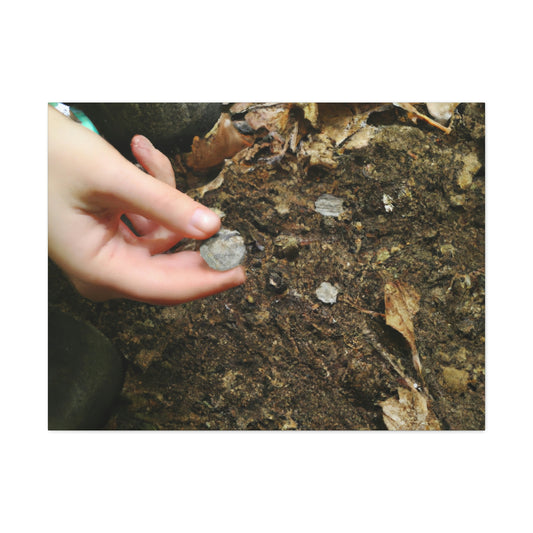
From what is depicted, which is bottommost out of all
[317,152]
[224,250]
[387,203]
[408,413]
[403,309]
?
[408,413]

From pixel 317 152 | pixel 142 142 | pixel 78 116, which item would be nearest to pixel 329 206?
pixel 317 152

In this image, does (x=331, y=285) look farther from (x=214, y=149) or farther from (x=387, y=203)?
(x=214, y=149)

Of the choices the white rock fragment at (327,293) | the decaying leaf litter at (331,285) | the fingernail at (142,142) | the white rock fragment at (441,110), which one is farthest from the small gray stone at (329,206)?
the fingernail at (142,142)

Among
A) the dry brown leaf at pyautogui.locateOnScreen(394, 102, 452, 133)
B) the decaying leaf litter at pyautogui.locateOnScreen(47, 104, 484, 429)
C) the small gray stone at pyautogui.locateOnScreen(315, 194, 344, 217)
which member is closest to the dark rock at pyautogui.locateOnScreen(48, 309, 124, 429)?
the decaying leaf litter at pyautogui.locateOnScreen(47, 104, 484, 429)

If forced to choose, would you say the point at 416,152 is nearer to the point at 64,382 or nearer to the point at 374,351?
the point at 374,351

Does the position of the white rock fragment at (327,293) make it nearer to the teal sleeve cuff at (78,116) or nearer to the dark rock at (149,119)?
the dark rock at (149,119)

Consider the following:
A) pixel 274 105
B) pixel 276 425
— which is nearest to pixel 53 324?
pixel 276 425
